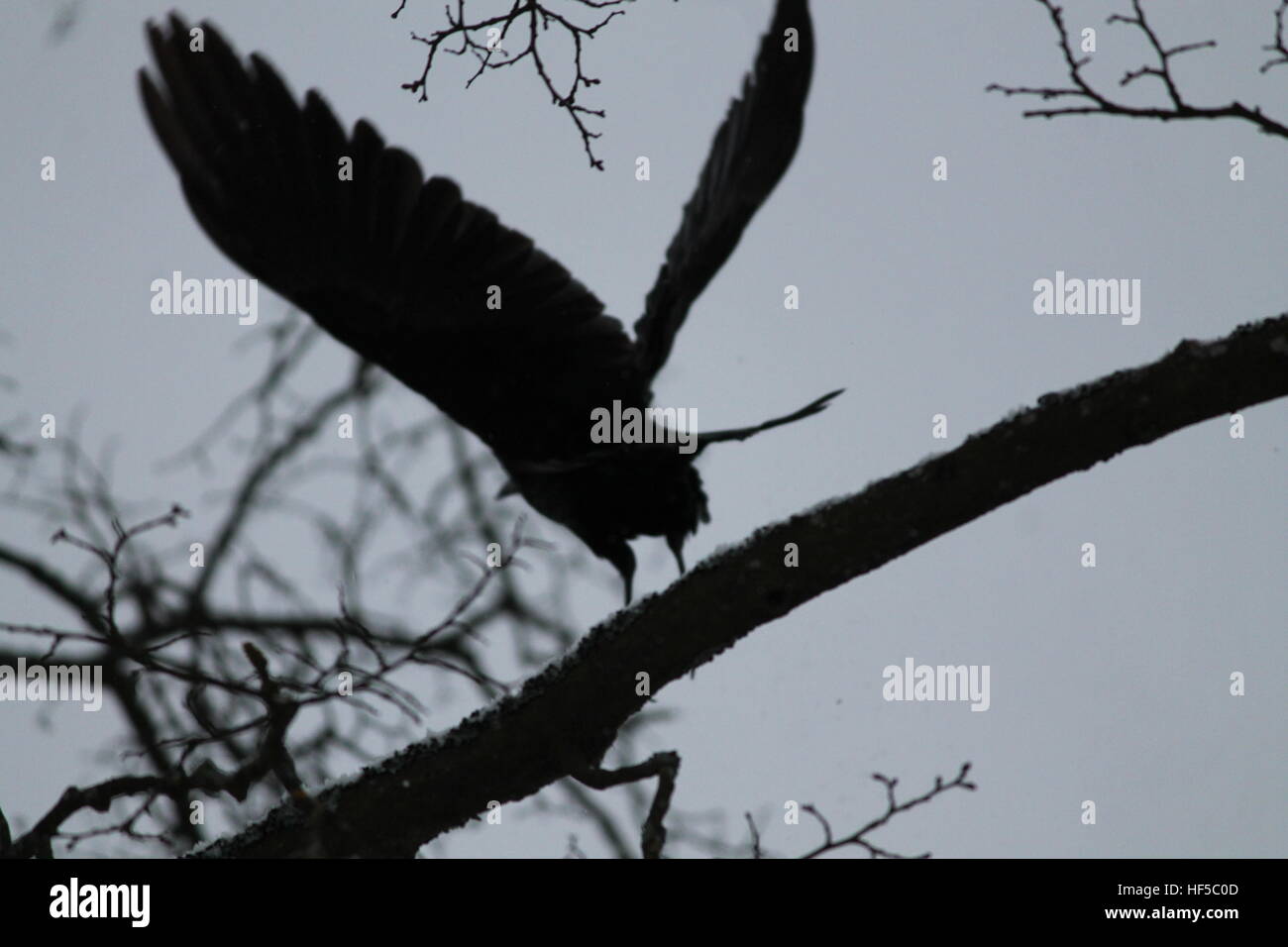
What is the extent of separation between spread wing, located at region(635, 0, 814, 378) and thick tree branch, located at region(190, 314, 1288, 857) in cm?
88

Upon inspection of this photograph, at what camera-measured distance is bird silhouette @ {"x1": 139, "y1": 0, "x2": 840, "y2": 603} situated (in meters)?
3.25

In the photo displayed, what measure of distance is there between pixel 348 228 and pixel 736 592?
4.80 ft

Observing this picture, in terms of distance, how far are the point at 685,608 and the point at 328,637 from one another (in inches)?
125

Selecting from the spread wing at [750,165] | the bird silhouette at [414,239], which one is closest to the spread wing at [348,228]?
the bird silhouette at [414,239]

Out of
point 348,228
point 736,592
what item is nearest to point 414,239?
point 348,228

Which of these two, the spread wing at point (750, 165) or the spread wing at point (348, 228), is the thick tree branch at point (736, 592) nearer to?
the spread wing at point (750, 165)

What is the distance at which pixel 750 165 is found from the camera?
3.38m

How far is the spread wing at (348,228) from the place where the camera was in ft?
10.7

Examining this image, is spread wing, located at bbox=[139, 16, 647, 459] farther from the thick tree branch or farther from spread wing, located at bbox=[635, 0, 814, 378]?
the thick tree branch

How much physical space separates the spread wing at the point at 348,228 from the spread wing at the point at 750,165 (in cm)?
29
